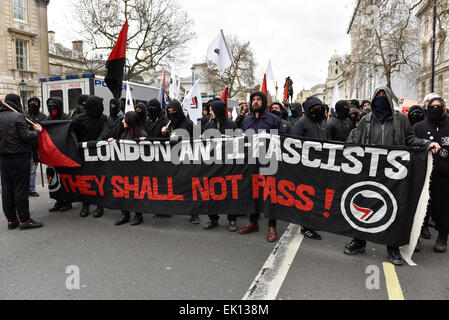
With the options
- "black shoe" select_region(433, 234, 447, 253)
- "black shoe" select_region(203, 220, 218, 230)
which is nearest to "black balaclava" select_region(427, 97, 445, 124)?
"black shoe" select_region(433, 234, 447, 253)

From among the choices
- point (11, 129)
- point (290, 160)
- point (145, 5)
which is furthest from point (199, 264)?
point (145, 5)

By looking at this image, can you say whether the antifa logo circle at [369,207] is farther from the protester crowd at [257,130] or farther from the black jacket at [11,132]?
the black jacket at [11,132]

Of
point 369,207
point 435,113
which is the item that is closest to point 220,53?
point 435,113

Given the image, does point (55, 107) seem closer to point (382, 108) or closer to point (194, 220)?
point (194, 220)

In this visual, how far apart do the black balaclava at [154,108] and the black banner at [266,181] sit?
1228mm

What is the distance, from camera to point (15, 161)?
512 centimetres

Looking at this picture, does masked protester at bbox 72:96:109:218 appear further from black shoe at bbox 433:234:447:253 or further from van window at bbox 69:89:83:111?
van window at bbox 69:89:83:111

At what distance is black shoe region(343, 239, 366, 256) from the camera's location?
425 centimetres

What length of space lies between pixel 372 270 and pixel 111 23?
28.0 m

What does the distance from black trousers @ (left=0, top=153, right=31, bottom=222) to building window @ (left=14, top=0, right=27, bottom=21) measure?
29778 mm

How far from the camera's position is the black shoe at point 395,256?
395cm

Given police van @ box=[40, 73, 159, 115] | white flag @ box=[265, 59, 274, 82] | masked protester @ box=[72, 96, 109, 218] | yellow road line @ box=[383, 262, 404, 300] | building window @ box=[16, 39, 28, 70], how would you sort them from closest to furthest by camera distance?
yellow road line @ box=[383, 262, 404, 300], masked protester @ box=[72, 96, 109, 218], white flag @ box=[265, 59, 274, 82], police van @ box=[40, 73, 159, 115], building window @ box=[16, 39, 28, 70]

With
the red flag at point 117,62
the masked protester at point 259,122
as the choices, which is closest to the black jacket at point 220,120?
the masked protester at point 259,122
